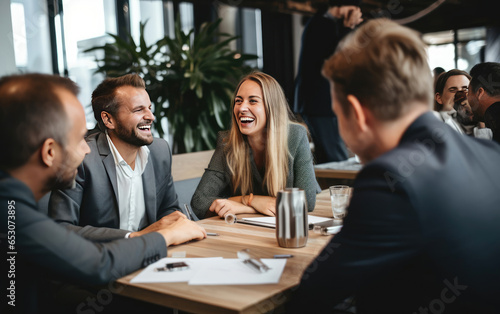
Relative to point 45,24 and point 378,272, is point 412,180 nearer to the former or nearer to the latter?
point 378,272

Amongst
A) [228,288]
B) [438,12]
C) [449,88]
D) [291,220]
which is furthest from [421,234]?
[438,12]

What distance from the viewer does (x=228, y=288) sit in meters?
1.12

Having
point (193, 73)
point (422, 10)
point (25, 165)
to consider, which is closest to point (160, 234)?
point (25, 165)

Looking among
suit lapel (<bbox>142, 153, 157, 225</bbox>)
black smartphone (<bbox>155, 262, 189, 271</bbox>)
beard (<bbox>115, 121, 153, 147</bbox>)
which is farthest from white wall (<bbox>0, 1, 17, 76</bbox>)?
black smartphone (<bbox>155, 262, 189, 271</bbox>)

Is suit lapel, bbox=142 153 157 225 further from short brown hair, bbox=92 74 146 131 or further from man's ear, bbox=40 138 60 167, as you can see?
man's ear, bbox=40 138 60 167

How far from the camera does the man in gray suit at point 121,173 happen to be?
1.94 metres

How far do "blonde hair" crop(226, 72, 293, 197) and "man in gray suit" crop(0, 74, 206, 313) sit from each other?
116cm

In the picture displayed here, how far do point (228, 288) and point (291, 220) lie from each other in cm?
40

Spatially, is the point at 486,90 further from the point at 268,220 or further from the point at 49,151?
the point at 49,151

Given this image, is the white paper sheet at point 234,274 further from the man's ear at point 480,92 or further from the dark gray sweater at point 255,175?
the man's ear at point 480,92

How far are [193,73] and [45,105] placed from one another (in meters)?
2.96

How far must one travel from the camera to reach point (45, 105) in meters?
1.09

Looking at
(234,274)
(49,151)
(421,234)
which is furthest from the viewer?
(234,274)

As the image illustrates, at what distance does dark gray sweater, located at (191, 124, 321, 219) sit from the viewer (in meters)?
2.19
